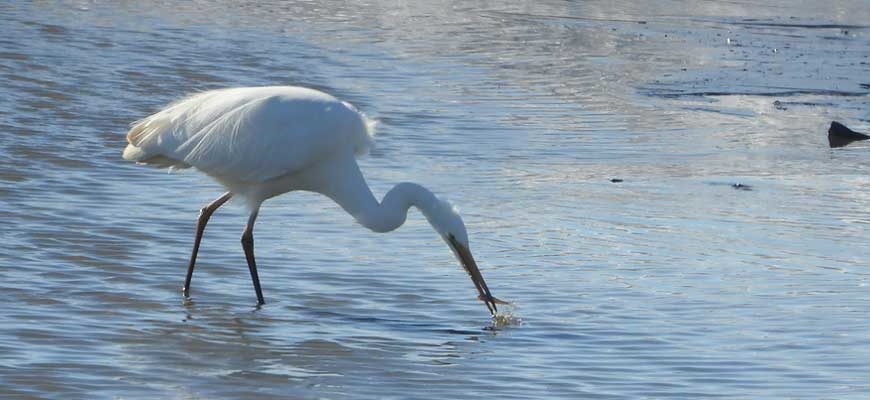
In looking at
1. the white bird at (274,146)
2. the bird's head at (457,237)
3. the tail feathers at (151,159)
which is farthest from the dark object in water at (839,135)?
the tail feathers at (151,159)

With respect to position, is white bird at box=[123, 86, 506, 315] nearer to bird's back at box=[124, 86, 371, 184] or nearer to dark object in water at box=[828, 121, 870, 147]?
bird's back at box=[124, 86, 371, 184]

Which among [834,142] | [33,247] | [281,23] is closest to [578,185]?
[834,142]

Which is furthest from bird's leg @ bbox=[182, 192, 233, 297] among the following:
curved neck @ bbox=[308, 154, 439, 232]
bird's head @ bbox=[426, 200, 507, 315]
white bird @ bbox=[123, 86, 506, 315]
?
bird's head @ bbox=[426, 200, 507, 315]

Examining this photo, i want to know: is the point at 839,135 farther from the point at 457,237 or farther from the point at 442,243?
the point at 457,237

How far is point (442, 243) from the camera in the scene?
9633 mm

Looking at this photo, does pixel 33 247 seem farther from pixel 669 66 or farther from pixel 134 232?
pixel 669 66

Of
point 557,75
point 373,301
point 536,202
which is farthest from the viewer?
point 557,75

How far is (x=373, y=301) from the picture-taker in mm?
8344

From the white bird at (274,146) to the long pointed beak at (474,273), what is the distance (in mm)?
266

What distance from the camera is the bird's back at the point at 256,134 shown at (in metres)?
8.29

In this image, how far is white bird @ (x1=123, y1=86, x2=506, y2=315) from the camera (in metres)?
8.27

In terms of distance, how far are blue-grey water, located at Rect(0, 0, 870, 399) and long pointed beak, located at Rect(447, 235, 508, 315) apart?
11 cm

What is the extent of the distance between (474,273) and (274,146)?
4.24 feet

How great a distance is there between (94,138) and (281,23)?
8936mm
